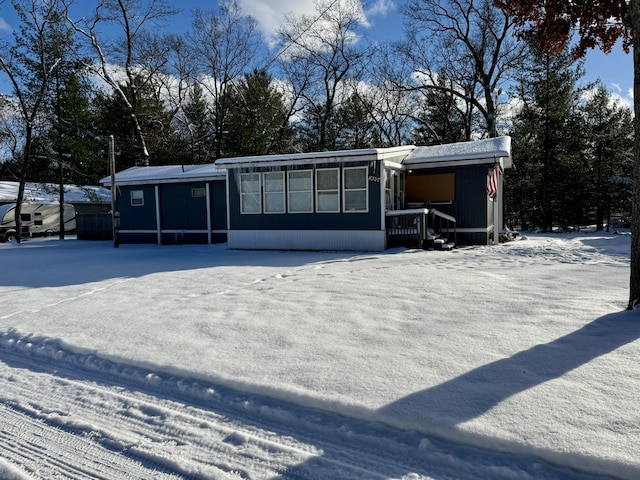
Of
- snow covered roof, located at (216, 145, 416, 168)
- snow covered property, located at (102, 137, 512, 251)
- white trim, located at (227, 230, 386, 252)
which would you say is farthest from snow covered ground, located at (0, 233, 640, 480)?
snow covered roof, located at (216, 145, 416, 168)

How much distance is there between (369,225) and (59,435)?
393 inches

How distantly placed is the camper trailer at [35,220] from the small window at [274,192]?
16.5 m

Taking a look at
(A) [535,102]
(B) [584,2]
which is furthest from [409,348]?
(A) [535,102]

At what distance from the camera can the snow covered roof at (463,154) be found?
12.4 metres

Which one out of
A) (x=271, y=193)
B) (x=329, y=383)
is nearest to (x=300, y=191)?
(x=271, y=193)

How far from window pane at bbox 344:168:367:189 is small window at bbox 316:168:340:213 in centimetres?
27

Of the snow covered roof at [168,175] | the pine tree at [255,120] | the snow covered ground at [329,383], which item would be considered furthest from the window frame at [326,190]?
the pine tree at [255,120]

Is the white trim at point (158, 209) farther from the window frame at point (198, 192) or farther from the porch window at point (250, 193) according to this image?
the porch window at point (250, 193)

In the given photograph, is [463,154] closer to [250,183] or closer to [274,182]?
[274,182]

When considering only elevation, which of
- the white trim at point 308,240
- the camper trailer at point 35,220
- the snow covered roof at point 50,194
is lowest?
the white trim at point 308,240

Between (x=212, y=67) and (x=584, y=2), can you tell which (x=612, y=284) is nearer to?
(x=584, y=2)

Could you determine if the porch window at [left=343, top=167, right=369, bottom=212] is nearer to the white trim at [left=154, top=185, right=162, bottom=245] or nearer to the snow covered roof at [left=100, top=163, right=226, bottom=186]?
the snow covered roof at [left=100, top=163, right=226, bottom=186]

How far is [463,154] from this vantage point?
1281cm

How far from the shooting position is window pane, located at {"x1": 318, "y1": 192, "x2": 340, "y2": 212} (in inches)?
491
